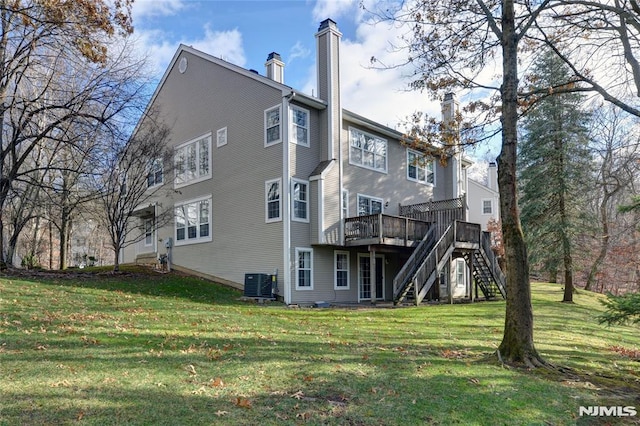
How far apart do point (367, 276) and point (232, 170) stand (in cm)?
722

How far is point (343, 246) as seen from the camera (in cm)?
1656

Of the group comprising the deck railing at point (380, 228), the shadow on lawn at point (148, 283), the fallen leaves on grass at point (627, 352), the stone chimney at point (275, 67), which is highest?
the stone chimney at point (275, 67)

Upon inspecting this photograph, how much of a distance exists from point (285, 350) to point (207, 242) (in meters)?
12.8

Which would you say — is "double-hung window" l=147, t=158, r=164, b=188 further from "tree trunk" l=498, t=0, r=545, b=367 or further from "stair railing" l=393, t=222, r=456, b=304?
"tree trunk" l=498, t=0, r=545, b=367

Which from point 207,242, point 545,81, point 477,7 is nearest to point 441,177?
point 545,81

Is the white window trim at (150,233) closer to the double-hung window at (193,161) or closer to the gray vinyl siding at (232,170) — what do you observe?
the gray vinyl siding at (232,170)

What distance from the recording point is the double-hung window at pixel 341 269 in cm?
1677

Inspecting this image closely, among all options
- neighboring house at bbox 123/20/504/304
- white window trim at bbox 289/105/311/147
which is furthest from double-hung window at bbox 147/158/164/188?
white window trim at bbox 289/105/311/147

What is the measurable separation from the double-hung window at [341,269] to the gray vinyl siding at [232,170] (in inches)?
101

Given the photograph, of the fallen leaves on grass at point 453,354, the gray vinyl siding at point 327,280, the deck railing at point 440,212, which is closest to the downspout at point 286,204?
the gray vinyl siding at point 327,280

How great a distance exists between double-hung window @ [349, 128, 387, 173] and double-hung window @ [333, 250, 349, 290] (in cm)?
383

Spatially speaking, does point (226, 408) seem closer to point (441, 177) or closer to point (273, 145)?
point (273, 145)

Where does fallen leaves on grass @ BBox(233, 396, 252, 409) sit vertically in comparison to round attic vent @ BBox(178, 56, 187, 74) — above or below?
below

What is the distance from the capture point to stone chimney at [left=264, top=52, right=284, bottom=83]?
19609 mm
